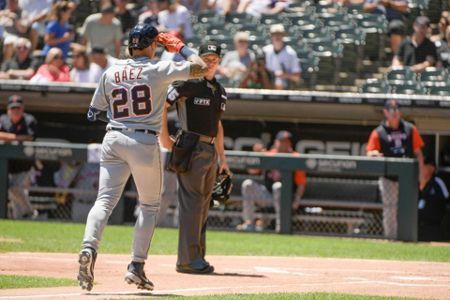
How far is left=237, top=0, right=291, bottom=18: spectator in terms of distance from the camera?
1673 centimetres

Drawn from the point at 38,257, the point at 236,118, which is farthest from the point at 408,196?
the point at 38,257

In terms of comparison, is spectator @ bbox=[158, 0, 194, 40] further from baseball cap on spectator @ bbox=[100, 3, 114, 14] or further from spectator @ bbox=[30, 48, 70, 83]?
spectator @ bbox=[30, 48, 70, 83]

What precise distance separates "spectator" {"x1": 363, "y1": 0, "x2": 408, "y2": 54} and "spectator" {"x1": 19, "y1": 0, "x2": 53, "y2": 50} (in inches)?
221

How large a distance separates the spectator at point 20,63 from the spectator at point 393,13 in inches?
210

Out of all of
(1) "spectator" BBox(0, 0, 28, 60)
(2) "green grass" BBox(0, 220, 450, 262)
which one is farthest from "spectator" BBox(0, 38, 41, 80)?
(2) "green grass" BBox(0, 220, 450, 262)

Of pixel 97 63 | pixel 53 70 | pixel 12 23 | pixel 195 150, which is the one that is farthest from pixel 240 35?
pixel 195 150

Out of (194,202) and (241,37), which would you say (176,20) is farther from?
(194,202)

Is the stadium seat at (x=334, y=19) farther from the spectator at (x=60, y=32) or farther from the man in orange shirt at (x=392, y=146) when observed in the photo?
the spectator at (x=60, y=32)

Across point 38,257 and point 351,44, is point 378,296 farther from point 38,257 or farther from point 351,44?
point 351,44

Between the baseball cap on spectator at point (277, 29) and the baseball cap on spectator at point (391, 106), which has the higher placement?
the baseball cap on spectator at point (277, 29)

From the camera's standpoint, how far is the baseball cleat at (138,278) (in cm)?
686

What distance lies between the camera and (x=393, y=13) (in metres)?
15.5

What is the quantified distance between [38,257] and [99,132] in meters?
6.58

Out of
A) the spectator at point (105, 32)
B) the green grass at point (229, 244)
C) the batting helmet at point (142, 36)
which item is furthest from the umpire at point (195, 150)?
the spectator at point (105, 32)
